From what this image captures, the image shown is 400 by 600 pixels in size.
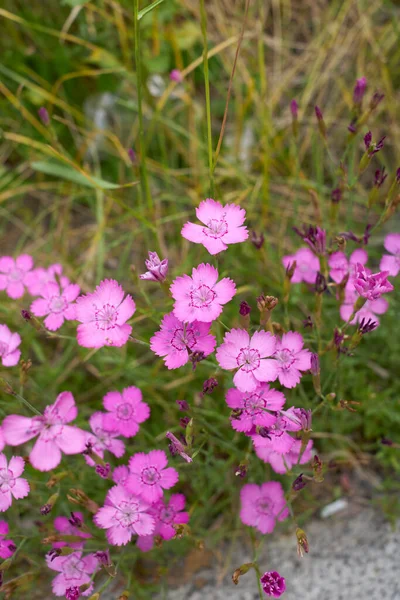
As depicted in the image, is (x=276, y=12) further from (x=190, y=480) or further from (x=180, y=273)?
(x=190, y=480)

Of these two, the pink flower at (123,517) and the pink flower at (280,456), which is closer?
the pink flower at (123,517)

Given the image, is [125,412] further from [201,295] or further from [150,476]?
[201,295]

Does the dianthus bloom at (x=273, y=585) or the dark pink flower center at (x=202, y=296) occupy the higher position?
the dark pink flower center at (x=202, y=296)

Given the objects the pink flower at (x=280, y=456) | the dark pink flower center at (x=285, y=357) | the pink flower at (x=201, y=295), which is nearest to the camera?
the pink flower at (x=201, y=295)

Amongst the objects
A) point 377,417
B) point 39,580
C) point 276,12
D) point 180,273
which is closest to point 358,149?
point 276,12

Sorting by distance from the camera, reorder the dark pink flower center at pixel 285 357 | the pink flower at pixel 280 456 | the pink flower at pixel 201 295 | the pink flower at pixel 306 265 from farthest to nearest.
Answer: the pink flower at pixel 306 265, the pink flower at pixel 280 456, the dark pink flower center at pixel 285 357, the pink flower at pixel 201 295

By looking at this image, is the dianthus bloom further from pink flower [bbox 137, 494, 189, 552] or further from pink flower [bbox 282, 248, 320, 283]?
pink flower [bbox 282, 248, 320, 283]

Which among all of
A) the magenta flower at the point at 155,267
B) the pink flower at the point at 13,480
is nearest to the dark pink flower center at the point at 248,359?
the magenta flower at the point at 155,267

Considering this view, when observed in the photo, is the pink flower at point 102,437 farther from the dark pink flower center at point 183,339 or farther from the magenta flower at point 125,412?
the dark pink flower center at point 183,339
